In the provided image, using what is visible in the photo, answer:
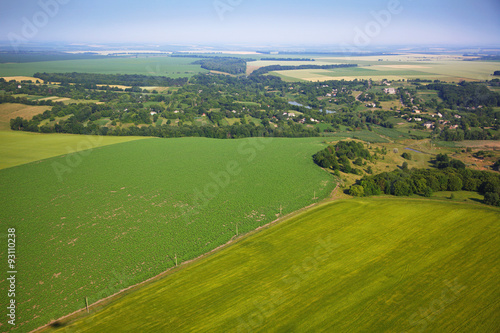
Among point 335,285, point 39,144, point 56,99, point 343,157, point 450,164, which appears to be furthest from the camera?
point 56,99

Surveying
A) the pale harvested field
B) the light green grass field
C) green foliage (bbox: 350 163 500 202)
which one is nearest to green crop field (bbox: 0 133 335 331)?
the light green grass field

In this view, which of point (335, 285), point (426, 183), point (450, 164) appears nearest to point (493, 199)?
point (426, 183)

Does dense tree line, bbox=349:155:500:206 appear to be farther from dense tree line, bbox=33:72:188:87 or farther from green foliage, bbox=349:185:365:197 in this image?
dense tree line, bbox=33:72:188:87

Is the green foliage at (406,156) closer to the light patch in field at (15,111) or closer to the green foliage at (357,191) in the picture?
the green foliage at (357,191)

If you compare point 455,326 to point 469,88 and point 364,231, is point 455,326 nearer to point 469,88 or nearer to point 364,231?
point 364,231

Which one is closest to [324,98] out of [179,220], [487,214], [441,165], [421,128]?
[421,128]

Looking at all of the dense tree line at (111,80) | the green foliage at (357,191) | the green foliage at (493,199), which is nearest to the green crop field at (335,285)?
the green foliage at (493,199)

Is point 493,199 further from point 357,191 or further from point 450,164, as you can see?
point 357,191
